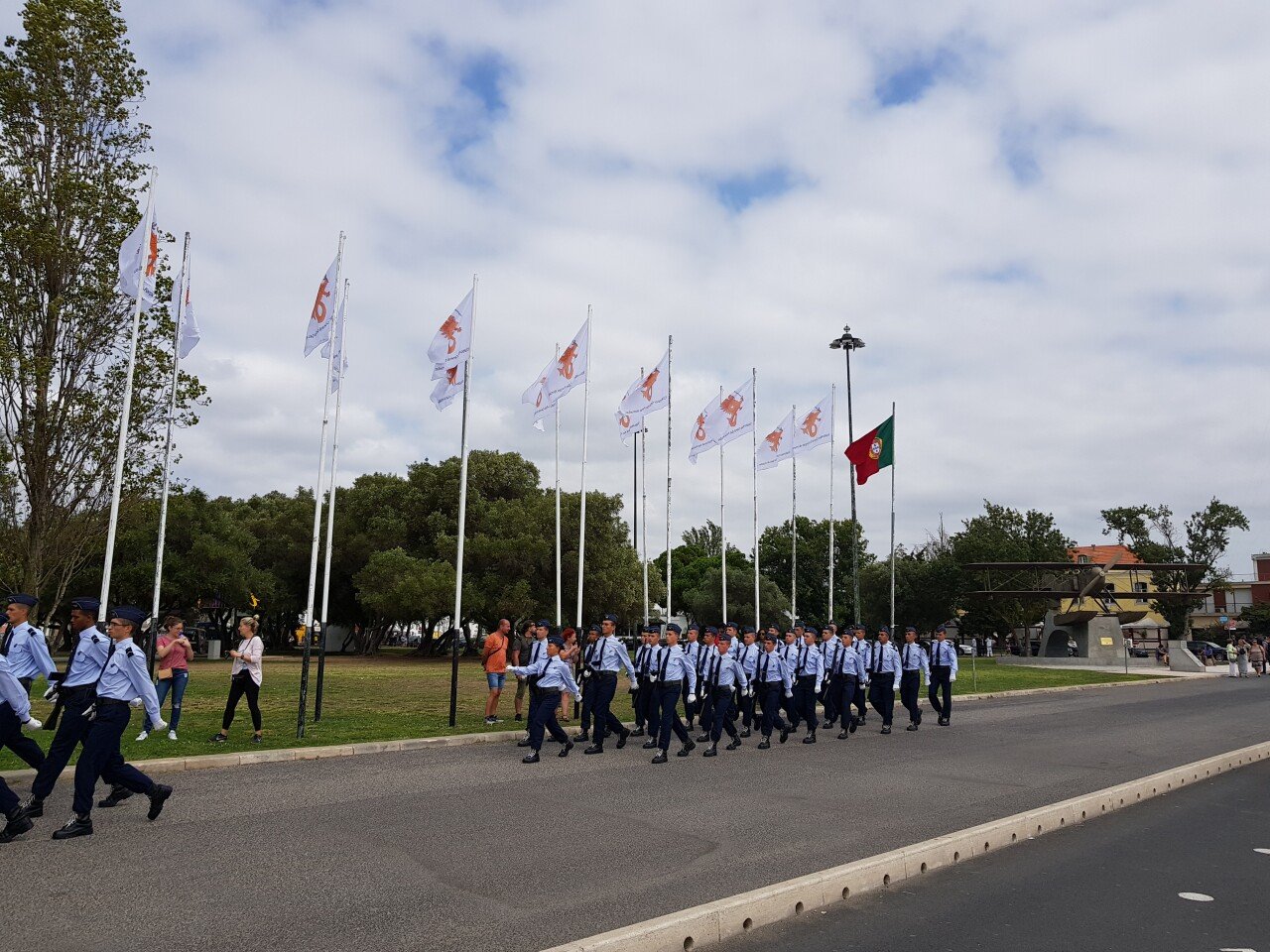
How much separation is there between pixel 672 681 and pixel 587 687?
1.33m

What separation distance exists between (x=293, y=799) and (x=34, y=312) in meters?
15.6

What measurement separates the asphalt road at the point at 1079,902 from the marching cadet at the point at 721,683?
5.71 meters

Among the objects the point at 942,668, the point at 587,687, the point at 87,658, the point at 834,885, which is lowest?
the point at 834,885

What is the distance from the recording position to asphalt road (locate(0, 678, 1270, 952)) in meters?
5.22

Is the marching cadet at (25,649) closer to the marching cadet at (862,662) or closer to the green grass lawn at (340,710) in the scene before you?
the green grass lawn at (340,710)

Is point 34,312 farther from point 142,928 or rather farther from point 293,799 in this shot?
point 142,928

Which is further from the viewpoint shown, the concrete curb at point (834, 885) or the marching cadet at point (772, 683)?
the marching cadet at point (772, 683)

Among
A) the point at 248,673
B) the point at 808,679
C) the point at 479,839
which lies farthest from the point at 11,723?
the point at 808,679

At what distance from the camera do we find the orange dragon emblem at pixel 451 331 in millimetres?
16125

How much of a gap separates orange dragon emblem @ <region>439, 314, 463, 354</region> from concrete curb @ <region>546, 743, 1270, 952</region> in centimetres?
1161

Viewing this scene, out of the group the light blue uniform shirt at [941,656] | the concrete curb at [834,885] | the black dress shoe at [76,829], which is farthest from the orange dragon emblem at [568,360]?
the black dress shoe at [76,829]

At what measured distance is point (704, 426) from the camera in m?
25.8

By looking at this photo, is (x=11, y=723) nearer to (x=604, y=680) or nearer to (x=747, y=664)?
(x=604, y=680)

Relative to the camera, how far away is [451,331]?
16.3 meters
